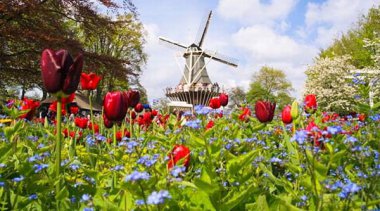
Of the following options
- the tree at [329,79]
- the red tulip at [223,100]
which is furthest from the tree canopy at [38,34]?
the tree at [329,79]

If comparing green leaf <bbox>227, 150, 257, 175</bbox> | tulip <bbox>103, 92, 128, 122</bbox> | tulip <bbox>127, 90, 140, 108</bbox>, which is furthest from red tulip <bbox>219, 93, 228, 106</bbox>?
green leaf <bbox>227, 150, 257, 175</bbox>

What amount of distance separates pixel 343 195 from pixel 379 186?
0.48 metres

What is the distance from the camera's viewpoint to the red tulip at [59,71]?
1.51m

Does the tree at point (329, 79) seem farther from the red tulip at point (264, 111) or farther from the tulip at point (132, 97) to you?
the tulip at point (132, 97)

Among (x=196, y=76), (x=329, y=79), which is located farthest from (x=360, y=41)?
(x=196, y=76)

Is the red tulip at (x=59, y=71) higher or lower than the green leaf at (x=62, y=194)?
higher

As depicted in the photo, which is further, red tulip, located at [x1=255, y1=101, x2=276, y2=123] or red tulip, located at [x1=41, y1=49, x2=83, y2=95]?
red tulip, located at [x1=255, y1=101, x2=276, y2=123]

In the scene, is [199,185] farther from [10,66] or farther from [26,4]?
[10,66]

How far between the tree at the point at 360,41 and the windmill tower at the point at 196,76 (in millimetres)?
10191

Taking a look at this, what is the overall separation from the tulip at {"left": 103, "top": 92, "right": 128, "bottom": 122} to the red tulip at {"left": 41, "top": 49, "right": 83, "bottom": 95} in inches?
19.5

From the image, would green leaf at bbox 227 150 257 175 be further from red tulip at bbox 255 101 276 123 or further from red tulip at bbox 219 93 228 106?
red tulip at bbox 219 93 228 106

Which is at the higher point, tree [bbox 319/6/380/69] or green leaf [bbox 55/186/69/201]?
tree [bbox 319/6/380/69]

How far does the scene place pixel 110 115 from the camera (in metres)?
2.03

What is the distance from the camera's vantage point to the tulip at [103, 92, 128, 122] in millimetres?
2027
